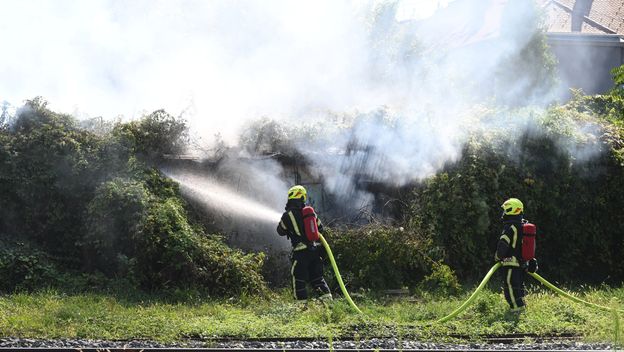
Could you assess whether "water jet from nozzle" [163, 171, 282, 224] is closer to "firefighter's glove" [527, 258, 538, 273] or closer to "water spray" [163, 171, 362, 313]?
"water spray" [163, 171, 362, 313]

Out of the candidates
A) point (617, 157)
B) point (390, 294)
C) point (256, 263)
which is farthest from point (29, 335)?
point (617, 157)

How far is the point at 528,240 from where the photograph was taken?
10711 millimetres

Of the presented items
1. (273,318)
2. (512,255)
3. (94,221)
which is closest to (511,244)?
(512,255)

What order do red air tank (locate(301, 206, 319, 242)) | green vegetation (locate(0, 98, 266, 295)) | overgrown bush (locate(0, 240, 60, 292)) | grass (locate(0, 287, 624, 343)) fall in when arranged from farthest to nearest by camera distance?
green vegetation (locate(0, 98, 266, 295))
overgrown bush (locate(0, 240, 60, 292))
red air tank (locate(301, 206, 319, 242))
grass (locate(0, 287, 624, 343))

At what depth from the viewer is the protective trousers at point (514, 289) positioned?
1073 centimetres

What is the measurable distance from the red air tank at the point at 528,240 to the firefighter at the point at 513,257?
0.19 meters

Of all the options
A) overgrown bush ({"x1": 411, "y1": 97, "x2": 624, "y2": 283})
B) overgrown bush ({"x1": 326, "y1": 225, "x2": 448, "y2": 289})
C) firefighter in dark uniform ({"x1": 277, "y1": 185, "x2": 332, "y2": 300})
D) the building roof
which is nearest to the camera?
firefighter in dark uniform ({"x1": 277, "y1": 185, "x2": 332, "y2": 300})

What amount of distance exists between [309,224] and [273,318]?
166 centimetres

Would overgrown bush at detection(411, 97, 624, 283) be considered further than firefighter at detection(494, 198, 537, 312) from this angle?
Yes

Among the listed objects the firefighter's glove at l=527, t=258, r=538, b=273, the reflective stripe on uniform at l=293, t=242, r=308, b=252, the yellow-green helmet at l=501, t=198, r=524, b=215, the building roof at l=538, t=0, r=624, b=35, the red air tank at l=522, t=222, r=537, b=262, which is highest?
the building roof at l=538, t=0, r=624, b=35

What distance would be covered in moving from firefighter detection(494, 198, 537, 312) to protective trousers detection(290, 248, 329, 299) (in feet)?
8.71

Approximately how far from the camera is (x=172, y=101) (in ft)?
56.5

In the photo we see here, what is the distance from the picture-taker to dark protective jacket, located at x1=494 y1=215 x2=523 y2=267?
1083 cm

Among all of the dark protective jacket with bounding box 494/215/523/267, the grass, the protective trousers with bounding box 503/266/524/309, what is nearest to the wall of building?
the grass
